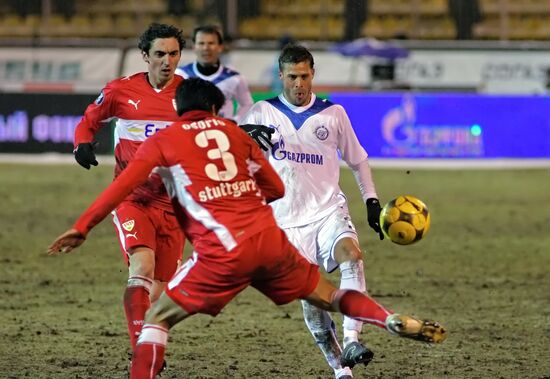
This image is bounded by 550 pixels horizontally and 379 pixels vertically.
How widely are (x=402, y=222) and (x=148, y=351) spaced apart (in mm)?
1999

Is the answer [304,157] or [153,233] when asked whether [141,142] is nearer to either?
[153,233]

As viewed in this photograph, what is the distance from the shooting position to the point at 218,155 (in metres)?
5.52

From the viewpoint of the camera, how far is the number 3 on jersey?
5.50m

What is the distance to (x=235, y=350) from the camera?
7.77m

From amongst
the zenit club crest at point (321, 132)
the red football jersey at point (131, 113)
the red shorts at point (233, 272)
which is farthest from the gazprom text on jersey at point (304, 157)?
the red shorts at point (233, 272)

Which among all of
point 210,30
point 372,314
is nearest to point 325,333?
point 372,314

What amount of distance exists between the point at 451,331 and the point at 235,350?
178 cm

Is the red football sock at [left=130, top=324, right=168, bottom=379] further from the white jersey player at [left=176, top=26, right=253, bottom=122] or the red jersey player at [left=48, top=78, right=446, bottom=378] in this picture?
the white jersey player at [left=176, top=26, right=253, bottom=122]

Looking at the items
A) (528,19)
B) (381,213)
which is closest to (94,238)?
(381,213)

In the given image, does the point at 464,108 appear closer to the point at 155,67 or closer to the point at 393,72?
the point at 393,72

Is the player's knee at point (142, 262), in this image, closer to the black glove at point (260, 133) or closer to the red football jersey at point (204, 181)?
the black glove at point (260, 133)

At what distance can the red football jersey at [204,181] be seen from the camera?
5.46 meters

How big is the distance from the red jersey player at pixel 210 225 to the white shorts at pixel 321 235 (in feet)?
3.86

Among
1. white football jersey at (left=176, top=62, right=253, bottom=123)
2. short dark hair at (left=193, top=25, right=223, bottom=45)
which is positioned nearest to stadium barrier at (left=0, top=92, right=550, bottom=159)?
white football jersey at (left=176, top=62, right=253, bottom=123)
